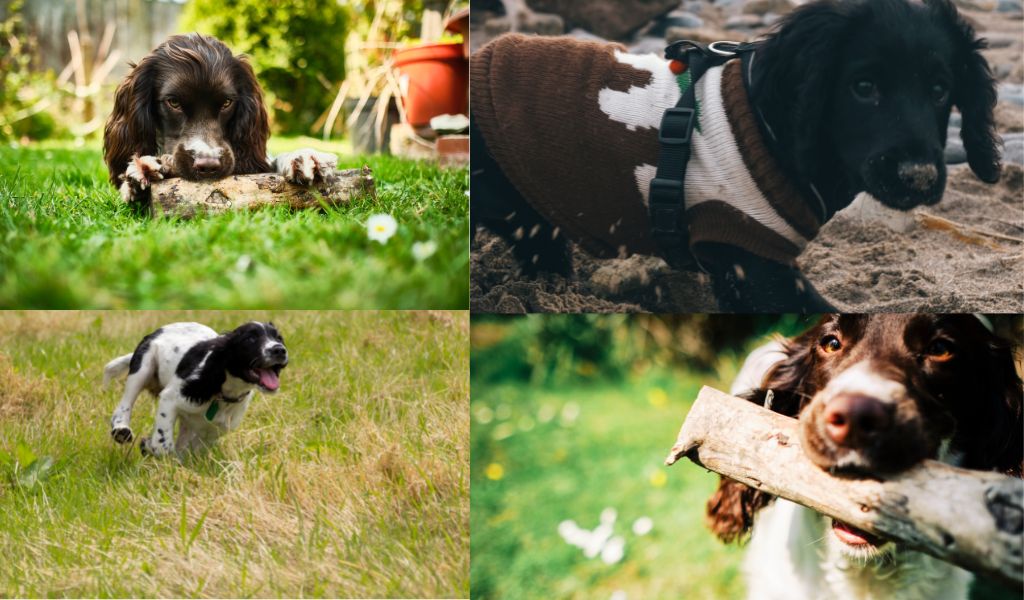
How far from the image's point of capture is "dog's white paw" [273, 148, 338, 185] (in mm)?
2449

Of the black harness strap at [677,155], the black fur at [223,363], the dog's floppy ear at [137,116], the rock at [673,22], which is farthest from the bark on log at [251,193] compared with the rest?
the rock at [673,22]

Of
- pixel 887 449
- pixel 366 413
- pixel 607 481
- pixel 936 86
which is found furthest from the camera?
pixel 607 481

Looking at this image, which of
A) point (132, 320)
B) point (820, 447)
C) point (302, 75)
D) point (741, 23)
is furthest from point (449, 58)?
point (820, 447)

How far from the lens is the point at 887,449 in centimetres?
188

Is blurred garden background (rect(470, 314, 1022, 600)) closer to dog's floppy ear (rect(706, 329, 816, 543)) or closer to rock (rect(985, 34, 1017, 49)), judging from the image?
dog's floppy ear (rect(706, 329, 816, 543))

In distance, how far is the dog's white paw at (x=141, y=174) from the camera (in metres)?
2.35

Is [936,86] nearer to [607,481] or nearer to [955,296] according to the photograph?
[955,296]

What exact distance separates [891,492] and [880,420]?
0.17 metres

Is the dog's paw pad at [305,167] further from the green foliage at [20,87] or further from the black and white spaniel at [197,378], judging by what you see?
the green foliage at [20,87]

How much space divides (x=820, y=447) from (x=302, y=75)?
Result: 6.76 feet

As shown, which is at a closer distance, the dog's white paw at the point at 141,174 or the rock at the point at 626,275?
the dog's white paw at the point at 141,174

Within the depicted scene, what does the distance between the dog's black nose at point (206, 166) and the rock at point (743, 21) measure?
5.37 feet

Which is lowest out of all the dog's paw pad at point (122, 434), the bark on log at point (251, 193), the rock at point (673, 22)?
the dog's paw pad at point (122, 434)

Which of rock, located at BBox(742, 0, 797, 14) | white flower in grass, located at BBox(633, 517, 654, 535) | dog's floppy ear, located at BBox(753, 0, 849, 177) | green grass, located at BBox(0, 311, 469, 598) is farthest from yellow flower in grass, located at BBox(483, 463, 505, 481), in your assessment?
rock, located at BBox(742, 0, 797, 14)
